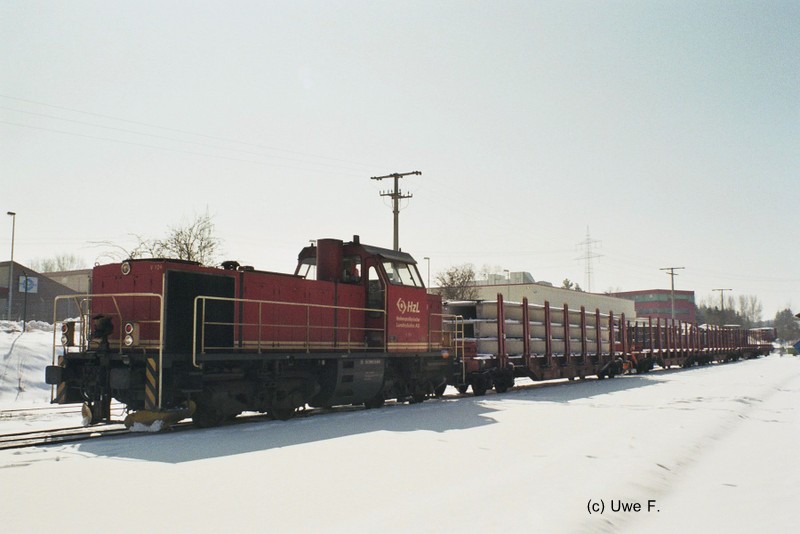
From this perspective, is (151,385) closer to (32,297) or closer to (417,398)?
(417,398)

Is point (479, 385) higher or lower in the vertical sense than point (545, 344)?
lower

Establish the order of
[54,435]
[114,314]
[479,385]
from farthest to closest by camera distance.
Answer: [479,385], [114,314], [54,435]

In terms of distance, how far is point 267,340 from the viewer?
12.4m

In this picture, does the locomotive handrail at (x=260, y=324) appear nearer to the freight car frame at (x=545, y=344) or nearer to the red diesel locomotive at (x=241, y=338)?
the red diesel locomotive at (x=241, y=338)

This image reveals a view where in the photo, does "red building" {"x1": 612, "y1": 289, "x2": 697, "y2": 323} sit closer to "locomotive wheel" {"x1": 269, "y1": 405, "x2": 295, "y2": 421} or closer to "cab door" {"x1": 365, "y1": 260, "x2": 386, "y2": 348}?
"cab door" {"x1": 365, "y1": 260, "x2": 386, "y2": 348}

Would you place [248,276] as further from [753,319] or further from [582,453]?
[753,319]

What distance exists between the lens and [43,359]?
67.1 feet

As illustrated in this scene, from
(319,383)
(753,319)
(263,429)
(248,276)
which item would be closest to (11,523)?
(263,429)

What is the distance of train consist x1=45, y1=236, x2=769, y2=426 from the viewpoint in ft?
34.3

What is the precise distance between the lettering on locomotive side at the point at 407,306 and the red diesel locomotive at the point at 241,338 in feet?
0.20

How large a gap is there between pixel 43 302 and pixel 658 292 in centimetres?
10527

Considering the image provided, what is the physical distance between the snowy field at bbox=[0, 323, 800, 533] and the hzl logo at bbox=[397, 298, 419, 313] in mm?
3574

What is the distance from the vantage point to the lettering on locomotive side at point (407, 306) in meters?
15.1

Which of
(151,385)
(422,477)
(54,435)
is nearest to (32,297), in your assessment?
(54,435)
